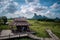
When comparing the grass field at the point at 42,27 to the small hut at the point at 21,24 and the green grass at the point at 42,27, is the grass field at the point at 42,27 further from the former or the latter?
the small hut at the point at 21,24

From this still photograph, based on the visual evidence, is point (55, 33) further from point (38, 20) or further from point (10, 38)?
point (10, 38)

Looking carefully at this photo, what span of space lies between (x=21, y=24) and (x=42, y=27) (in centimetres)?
54

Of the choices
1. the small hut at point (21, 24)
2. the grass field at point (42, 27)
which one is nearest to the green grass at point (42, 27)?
the grass field at point (42, 27)

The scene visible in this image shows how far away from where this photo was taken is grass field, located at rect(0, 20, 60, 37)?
414 centimetres

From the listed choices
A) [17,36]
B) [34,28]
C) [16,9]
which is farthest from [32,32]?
[16,9]

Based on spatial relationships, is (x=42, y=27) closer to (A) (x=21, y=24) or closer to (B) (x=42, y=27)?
(B) (x=42, y=27)

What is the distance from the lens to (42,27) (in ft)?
13.8

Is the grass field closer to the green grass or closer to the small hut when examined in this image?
the green grass

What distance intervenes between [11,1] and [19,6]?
0.24 meters

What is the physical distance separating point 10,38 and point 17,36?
0.18 meters

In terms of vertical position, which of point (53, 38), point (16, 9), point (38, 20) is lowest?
point (53, 38)

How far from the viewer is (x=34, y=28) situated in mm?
4172

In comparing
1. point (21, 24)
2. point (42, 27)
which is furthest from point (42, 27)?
point (21, 24)

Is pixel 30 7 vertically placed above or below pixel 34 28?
above
